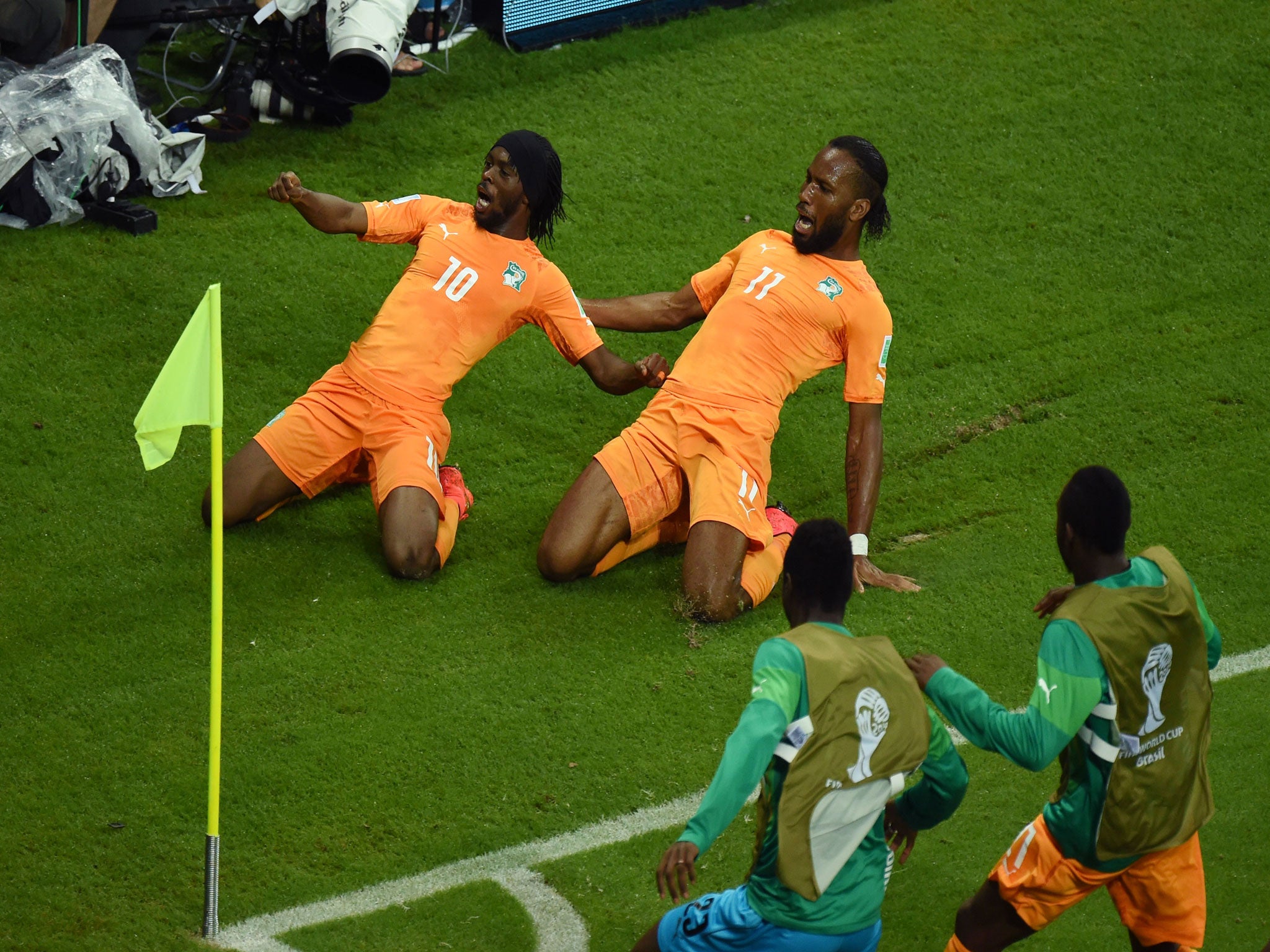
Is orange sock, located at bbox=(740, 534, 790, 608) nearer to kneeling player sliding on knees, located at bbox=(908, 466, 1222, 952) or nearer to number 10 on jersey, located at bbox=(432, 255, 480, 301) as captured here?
number 10 on jersey, located at bbox=(432, 255, 480, 301)

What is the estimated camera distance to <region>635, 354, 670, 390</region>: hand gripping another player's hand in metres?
6.57

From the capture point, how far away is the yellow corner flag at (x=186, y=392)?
429cm

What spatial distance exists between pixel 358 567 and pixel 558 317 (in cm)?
146

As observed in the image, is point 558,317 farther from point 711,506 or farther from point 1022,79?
point 1022,79

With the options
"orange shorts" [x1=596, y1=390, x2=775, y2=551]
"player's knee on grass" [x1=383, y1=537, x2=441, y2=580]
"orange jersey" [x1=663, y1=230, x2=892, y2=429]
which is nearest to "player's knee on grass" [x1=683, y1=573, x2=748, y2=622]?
"orange shorts" [x1=596, y1=390, x2=775, y2=551]

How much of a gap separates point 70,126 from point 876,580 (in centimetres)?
511

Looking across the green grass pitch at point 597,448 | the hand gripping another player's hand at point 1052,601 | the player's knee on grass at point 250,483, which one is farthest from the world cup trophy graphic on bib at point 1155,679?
the player's knee on grass at point 250,483

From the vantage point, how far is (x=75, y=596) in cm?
604

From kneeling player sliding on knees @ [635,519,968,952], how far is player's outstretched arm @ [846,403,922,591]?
2.67 metres

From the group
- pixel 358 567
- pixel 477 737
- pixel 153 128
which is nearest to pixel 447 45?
pixel 153 128

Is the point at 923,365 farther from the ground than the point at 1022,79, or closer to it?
closer to it

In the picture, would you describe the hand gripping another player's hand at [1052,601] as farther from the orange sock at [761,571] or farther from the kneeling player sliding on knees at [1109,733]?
the orange sock at [761,571]

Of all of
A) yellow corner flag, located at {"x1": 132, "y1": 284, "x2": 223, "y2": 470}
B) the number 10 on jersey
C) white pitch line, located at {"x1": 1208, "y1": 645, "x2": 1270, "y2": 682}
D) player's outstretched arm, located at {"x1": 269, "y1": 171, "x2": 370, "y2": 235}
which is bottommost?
white pitch line, located at {"x1": 1208, "y1": 645, "x2": 1270, "y2": 682}

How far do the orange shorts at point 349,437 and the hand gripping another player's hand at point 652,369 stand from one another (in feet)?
3.19
